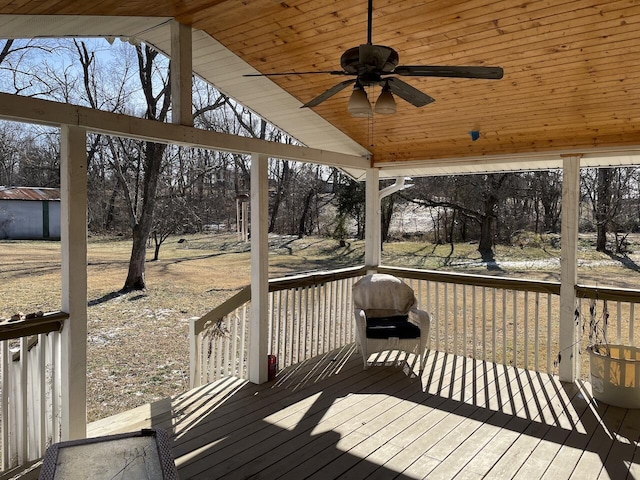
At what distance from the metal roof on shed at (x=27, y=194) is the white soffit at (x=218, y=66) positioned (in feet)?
15.5

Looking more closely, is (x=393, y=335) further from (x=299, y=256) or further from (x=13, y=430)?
(x=299, y=256)

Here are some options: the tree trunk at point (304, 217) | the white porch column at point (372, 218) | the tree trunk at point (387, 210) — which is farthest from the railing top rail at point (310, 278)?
the tree trunk at point (387, 210)

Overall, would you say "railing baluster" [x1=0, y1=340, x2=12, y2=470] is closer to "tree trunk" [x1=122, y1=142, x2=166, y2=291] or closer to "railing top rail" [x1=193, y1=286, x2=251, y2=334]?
"railing top rail" [x1=193, y1=286, x2=251, y2=334]

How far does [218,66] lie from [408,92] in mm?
2193

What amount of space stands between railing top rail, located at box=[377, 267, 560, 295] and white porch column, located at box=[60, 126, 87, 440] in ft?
12.0

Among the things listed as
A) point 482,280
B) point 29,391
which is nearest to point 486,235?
point 482,280

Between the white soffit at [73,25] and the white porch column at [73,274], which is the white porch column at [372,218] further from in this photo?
the white porch column at [73,274]

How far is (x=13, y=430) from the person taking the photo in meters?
3.13

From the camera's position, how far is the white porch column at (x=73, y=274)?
10.2ft

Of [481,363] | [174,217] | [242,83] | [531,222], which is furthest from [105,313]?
[531,222]

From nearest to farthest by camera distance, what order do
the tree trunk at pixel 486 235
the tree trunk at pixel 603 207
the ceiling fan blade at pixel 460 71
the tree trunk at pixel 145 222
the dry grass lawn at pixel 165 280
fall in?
the ceiling fan blade at pixel 460 71
the dry grass lawn at pixel 165 280
the tree trunk at pixel 145 222
the tree trunk at pixel 603 207
the tree trunk at pixel 486 235

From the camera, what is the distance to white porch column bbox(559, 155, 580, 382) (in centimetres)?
468

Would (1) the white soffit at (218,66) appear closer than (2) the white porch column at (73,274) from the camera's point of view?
No

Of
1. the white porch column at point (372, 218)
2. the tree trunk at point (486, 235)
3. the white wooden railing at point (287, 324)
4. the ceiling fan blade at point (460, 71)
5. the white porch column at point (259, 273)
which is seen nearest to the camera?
the ceiling fan blade at point (460, 71)
